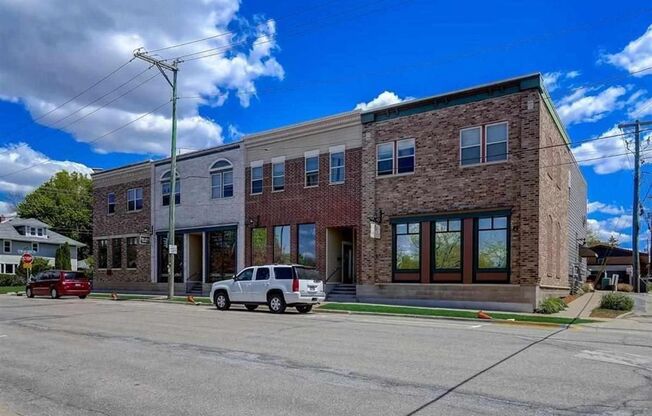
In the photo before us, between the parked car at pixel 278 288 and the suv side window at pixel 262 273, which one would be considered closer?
the parked car at pixel 278 288

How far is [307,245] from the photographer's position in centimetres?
2809

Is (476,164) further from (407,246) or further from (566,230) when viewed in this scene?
(566,230)

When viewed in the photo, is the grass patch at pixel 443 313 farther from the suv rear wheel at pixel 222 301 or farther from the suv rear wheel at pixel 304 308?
the suv rear wheel at pixel 222 301

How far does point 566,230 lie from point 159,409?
28.0 metres

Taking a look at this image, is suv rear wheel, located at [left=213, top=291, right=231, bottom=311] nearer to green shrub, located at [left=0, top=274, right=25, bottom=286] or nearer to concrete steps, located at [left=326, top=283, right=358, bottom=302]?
concrete steps, located at [left=326, top=283, right=358, bottom=302]

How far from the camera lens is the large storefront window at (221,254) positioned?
3162 centimetres

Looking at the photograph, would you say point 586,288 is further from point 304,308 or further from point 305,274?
point 305,274

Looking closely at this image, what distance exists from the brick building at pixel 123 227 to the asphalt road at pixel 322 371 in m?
22.5

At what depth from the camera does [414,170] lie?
2444 cm

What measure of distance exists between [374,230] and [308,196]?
482cm

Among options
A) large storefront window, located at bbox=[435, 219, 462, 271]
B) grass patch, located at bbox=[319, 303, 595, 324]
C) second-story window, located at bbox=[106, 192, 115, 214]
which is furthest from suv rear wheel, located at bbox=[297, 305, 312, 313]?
second-story window, located at bbox=[106, 192, 115, 214]

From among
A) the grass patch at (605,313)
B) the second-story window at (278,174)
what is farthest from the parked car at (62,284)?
the grass patch at (605,313)

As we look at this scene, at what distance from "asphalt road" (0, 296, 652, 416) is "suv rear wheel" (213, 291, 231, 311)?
6830 mm

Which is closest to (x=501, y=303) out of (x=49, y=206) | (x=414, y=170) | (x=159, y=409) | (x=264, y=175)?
(x=414, y=170)
